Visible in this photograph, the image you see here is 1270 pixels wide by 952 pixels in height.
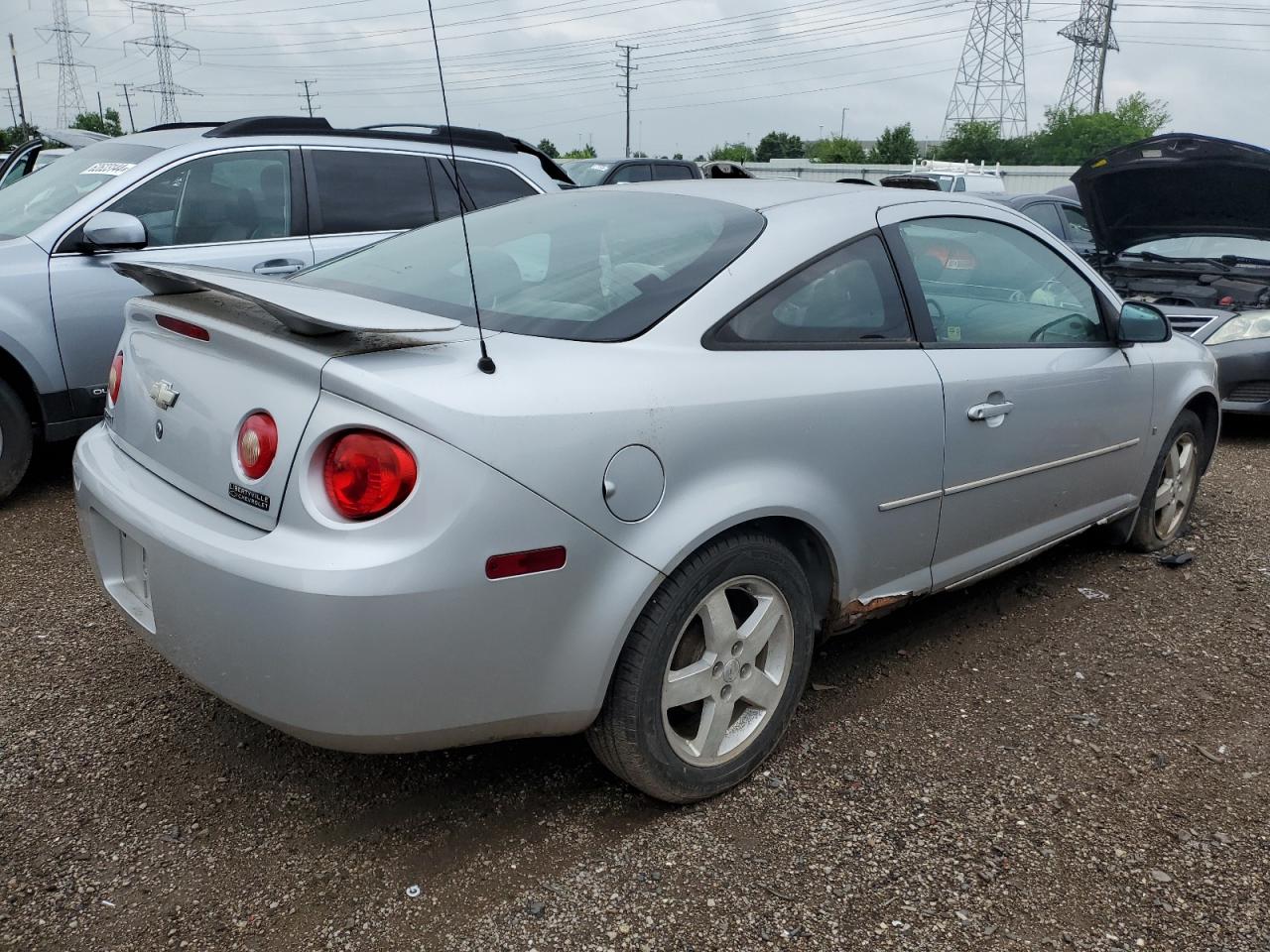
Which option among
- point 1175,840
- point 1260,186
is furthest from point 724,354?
point 1260,186

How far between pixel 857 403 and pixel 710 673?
2.59 ft

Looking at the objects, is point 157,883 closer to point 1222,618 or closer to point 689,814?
point 689,814

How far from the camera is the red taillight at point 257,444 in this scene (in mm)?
2047

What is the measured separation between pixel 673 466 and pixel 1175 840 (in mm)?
1536

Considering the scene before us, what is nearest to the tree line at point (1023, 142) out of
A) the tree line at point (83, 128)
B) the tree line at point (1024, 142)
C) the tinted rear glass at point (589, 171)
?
the tree line at point (1024, 142)

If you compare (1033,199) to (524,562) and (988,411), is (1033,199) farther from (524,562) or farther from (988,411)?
(524,562)

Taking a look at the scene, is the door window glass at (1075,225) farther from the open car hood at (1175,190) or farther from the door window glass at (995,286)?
the door window glass at (995,286)

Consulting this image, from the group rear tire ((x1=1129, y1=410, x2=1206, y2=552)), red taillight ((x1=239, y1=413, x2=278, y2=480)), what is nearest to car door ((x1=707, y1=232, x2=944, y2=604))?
red taillight ((x1=239, y1=413, x2=278, y2=480))

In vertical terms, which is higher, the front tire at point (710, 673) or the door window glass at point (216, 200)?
the door window glass at point (216, 200)

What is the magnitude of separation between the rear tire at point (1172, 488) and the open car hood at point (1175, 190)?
270cm

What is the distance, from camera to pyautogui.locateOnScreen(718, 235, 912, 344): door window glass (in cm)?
255

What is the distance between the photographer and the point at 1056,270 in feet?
12.0

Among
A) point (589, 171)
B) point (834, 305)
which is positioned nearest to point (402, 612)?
point (834, 305)

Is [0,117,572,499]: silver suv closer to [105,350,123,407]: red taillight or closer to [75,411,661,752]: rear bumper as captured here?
[105,350,123,407]: red taillight
